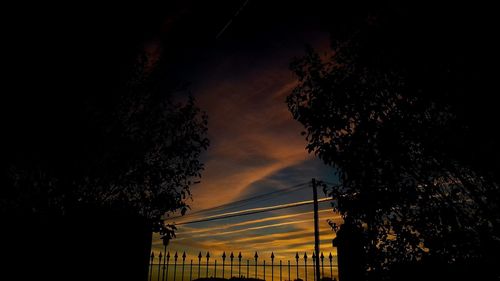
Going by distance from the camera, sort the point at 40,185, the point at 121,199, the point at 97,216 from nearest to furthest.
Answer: the point at 97,216
the point at 40,185
the point at 121,199

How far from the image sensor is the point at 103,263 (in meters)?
9.83

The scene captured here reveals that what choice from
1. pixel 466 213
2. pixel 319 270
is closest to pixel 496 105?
pixel 466 213

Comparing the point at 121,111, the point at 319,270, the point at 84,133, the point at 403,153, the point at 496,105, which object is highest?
the point at 121,111

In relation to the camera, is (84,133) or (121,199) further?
(121,199)

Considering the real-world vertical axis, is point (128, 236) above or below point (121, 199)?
below

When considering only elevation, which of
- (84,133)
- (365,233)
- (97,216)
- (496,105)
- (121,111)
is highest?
(121,111)

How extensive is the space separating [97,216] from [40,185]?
2.53 m

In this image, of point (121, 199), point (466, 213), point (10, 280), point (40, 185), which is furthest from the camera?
point (121, 199)

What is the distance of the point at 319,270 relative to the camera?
58.3 ft

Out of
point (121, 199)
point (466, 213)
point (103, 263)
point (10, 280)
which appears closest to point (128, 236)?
point (103, 263)

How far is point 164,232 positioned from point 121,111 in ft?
15.1

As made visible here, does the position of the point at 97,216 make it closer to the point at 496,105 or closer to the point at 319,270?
the point at 496,105

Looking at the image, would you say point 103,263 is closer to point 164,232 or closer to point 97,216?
point 97,216

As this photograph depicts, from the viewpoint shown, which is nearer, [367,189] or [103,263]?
[367,189]
